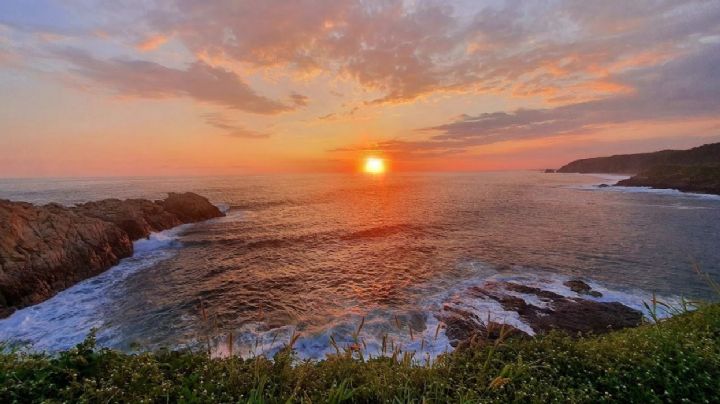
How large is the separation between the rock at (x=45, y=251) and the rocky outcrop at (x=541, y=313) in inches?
949

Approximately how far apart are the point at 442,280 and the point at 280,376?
1777cm

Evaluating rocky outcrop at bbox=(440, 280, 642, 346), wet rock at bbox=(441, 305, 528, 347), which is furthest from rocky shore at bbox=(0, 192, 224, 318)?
rocky outcrop at bbox=(440, 280, 642, 346)

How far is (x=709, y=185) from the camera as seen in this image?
76062mm

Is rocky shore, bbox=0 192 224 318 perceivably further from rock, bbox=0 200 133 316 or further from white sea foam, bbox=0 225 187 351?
white sea foam, bbox=0 225 187 351

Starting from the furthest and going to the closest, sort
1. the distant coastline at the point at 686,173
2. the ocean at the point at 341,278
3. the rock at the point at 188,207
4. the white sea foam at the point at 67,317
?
the distant coastline at the point at 686,173, the rock at the point at 188,207, the ocean at the point at 341,278, the white sea foam at the point at 67,317

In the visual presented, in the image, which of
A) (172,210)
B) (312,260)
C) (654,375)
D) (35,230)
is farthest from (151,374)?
(172,210)

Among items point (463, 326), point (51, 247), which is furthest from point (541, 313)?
point (51, 247)

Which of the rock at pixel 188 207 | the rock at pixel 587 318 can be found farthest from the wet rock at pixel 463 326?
the rock at pixel 188 207

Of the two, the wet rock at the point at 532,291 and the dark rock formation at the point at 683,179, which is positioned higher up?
the dark rock formation at the point at 683,179

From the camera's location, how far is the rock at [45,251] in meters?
17.4

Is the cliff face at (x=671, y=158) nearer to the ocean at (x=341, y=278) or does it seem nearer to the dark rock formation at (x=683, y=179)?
the dark rock formation at (x=683, y=179)

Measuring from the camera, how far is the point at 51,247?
20641mm

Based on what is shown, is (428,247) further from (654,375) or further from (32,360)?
(32,360)

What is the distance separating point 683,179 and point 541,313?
4255 inches
